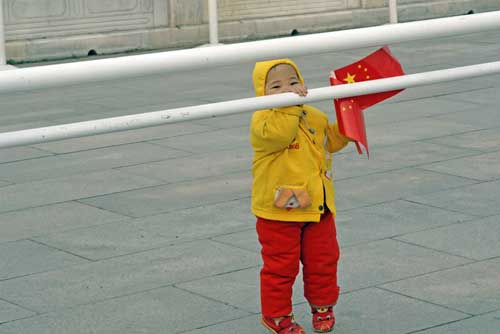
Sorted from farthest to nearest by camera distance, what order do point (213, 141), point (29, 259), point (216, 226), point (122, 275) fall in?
point (213, 141), point (216, 226), point (29, 259), point (122, 275)

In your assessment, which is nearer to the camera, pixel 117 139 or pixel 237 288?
pixel 237 288

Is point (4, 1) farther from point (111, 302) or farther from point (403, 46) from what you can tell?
point (111, 302)

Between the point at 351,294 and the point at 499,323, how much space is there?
2.38 ft

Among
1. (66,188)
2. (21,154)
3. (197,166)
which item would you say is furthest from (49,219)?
(21,154)

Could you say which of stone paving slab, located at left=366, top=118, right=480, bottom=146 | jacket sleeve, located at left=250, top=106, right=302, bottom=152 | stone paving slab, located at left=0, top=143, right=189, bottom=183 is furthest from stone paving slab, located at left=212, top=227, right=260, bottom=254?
stone paving slab, located at left=366, top=118, right=480, bottom=146

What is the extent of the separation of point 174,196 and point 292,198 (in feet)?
9.25

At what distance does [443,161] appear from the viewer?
7.67 m

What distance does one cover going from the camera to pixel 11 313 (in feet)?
16.0

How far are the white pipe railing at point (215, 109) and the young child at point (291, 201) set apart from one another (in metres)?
0.43

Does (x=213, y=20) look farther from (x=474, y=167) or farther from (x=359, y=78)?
(x=359, y=78)

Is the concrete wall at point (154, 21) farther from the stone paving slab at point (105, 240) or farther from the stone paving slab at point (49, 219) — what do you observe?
the stone paving slab at point (105, 240)

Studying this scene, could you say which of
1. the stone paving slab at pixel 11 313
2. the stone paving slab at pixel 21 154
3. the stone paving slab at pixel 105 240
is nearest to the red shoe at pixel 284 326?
the stone paving slab at pixel 11 313

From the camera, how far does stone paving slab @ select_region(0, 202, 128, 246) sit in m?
6.26

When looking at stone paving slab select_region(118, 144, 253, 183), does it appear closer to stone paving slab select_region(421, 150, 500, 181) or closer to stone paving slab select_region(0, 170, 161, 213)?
stone paving slab select_region(0, 170, 161, 213)
